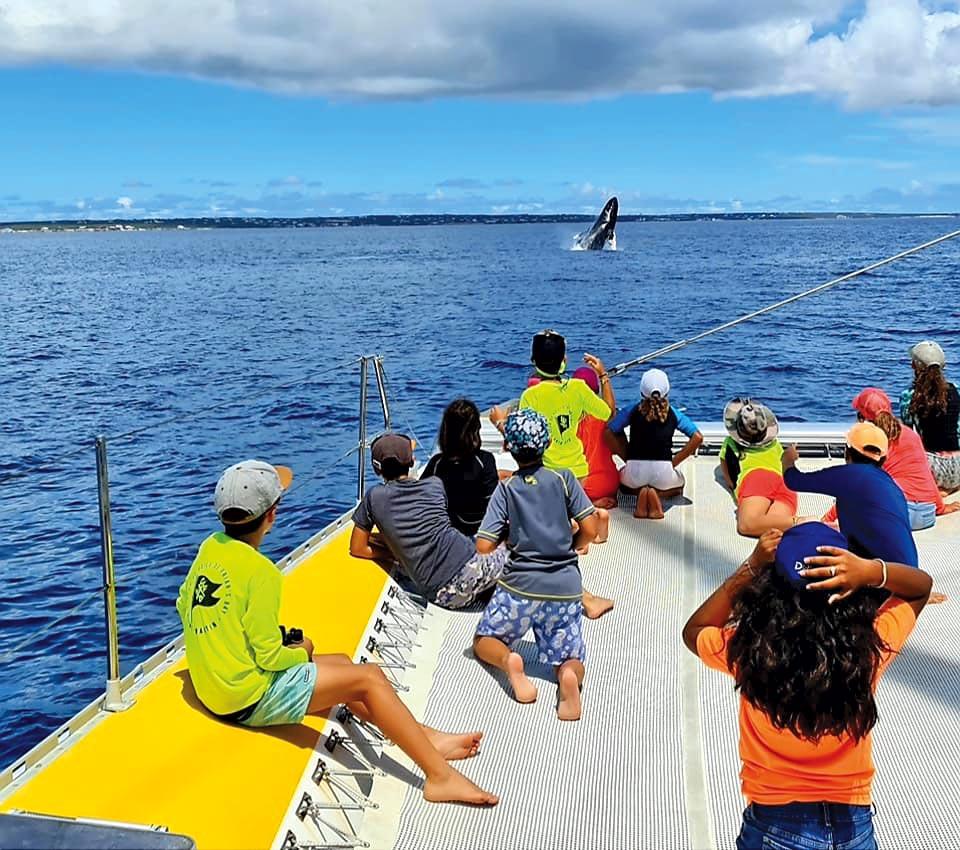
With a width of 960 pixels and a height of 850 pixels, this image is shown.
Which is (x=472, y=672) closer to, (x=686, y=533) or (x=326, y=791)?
(x=326, y=791)

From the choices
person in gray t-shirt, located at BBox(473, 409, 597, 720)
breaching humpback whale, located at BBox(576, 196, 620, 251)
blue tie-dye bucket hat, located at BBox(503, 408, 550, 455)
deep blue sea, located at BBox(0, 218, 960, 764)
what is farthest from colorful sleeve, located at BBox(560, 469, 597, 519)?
breaching humpback whale, located at BBox(576, 196, 620, 251)

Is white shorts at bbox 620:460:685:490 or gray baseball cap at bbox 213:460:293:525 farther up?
gray baseball cap at bbox 213:460:293:525

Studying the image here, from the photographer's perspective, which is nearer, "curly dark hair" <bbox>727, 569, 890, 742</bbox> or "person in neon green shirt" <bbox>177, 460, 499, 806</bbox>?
"curly dark hair" <bbox>727, 569, 890, 742</bbox>

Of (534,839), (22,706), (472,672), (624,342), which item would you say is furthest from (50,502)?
(624,342)

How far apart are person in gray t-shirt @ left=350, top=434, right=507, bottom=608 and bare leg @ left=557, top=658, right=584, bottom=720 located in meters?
0.97

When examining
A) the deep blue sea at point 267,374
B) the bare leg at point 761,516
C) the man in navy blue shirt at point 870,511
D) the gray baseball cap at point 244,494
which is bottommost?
the deep blue sea at point 267,374

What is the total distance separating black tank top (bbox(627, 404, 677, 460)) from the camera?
672cm

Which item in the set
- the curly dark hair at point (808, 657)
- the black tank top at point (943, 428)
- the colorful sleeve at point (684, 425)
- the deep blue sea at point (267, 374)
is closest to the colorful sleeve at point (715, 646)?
the curly dark hair at point (808, 657)

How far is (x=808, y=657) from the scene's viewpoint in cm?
218

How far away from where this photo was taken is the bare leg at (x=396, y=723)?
3.49 meters

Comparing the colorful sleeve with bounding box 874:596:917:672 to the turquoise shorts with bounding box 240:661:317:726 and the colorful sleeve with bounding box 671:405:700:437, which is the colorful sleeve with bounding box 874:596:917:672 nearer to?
the turquoise shorts with bounding box 240:661:317:726

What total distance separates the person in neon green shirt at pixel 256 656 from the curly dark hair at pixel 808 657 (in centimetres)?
160

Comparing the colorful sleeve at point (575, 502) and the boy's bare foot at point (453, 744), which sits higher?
the colorful sleeve at point (575, 502)

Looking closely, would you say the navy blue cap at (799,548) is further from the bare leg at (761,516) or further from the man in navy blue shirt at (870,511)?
the bare leg at (761,516)
